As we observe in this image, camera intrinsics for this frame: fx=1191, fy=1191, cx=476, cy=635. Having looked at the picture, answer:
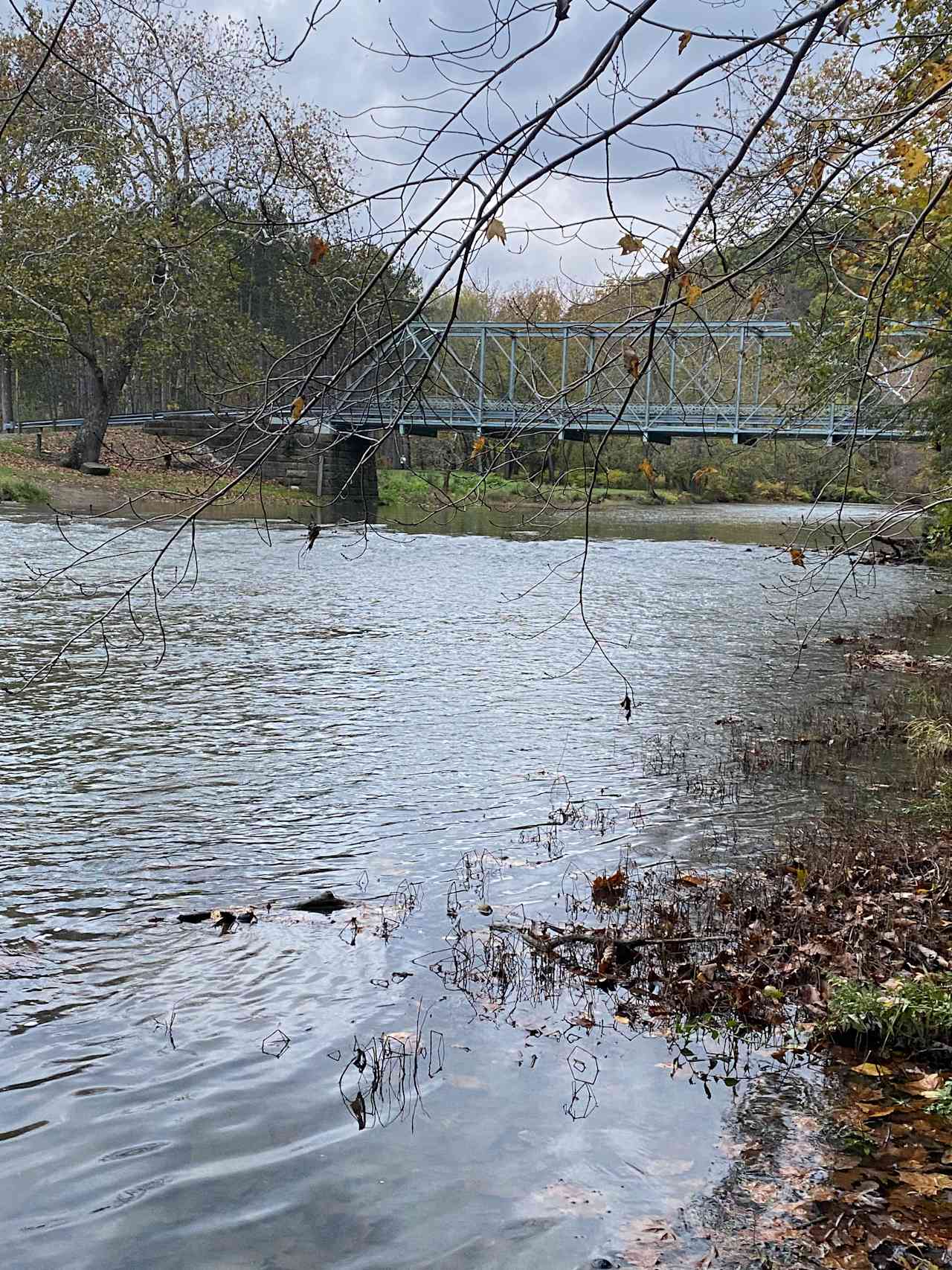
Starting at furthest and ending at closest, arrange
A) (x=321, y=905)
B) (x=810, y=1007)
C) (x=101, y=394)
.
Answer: (x=101, y=394) → (x=321, y=905) → (x=810, y=1007)

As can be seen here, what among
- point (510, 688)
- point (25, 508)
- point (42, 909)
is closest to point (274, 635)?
point (510, 688)

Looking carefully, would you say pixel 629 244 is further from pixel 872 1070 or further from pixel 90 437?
pixel 90 437

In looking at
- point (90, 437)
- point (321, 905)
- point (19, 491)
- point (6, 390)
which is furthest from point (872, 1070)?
point (6, 390)

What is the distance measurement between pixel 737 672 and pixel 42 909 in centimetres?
1041

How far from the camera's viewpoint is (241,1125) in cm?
429

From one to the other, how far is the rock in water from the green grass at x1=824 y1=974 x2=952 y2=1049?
2.70 meters

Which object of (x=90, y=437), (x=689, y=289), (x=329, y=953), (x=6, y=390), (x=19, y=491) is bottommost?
(x=329, y=953)

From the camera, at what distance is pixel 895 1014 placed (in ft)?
15.3

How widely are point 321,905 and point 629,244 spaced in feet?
13.5

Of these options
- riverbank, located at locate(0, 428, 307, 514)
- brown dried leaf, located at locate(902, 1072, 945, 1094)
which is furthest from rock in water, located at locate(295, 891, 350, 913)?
riverbank, located at locate(0, 428, 307, 514)

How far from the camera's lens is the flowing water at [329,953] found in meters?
3.83

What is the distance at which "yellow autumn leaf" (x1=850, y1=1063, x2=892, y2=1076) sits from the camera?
4527 millimetres

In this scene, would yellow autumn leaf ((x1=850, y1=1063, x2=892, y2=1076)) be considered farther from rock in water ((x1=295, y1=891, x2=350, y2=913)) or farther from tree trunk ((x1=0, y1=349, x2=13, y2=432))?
tree trunk ((x1=0, y1=349, x2=13, y2=432))

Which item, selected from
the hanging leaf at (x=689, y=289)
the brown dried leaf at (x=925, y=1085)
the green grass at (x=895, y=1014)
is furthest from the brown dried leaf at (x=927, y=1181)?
the hanging leaf at (x=689, y=289)
